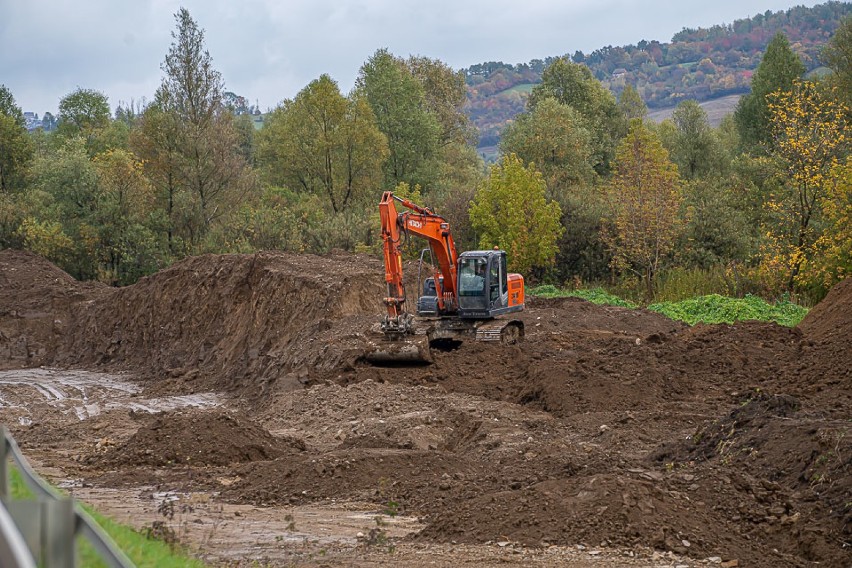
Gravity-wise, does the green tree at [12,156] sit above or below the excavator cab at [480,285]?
above

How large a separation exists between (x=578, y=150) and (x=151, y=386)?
36.5m

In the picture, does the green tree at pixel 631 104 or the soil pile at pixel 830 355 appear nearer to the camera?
the soil pile at pixel 830 355

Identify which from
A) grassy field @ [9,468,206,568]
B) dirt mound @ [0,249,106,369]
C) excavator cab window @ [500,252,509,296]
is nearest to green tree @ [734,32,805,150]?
dirt mound @ [0,249,106,369]

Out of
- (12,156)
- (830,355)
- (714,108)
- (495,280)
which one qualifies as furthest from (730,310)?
(714,108)

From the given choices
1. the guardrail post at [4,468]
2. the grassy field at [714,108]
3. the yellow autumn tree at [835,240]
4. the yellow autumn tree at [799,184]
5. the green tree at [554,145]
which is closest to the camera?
the guardrail post at [4,468]

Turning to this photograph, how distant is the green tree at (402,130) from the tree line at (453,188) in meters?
0.11

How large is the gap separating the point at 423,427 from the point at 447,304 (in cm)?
840

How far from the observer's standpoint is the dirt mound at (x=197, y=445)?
15570 millimetres

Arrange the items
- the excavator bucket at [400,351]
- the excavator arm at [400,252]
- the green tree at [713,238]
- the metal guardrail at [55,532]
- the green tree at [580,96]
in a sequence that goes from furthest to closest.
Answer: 1. the green tree at [580,96]
2. the green tree at [713,238]
3. the excavator bucket at [400,351]
4. the excavator arm at [400,252]
5. the metal guardrail at [55,532]

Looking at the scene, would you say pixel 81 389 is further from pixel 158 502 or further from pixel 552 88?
pixel 552 88

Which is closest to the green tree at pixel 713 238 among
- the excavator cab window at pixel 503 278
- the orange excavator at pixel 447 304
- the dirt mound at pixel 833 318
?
the dirt mound at pixel 833 318

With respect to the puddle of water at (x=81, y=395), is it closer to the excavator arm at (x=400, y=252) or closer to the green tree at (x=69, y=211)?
the excavator arm at (x=400, y=252)

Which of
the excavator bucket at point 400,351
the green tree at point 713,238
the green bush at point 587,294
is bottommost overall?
the green bush at point 587,294

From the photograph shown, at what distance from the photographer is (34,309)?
35.3m
